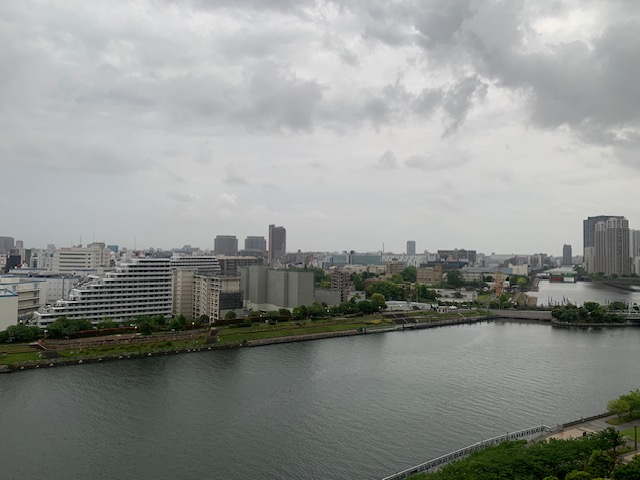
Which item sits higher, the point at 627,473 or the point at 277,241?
the point at 277,241

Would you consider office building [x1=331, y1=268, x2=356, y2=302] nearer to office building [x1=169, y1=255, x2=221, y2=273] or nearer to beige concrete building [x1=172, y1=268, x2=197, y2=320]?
beige concrete building [x1=172, y1=268, x2=197, y2=320]

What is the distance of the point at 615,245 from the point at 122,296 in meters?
74.6

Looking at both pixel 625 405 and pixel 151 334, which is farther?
pixel 151 334

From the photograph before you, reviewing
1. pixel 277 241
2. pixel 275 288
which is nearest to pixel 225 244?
pixel 277 241

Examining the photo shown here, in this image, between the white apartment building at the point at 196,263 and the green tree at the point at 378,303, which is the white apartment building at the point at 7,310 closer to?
the green tree at the point at 378,303

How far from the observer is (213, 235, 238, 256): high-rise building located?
91812mm

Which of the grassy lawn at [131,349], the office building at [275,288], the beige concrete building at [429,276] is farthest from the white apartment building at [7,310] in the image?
the beige concrete building at [429,276]

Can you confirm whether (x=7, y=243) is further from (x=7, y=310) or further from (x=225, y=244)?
(x=7, y=310)

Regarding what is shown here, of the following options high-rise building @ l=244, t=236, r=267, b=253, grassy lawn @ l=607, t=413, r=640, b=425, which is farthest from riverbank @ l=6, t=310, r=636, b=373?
high-rise building @ l=244, t=236, r=267, b=253

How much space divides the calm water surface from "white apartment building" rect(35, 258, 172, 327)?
5736 mm

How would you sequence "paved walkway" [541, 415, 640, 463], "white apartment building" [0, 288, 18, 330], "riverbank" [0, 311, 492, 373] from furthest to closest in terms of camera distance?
"white apartment building" [0, 288, 18, 330], "riverbank" [0, 311, 492, 373], "paved walkway" [541, 415, 640, 463]

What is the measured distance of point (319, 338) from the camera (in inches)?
881

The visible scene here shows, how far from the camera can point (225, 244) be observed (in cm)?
9181

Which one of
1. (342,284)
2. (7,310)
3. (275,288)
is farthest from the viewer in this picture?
(342,284)
